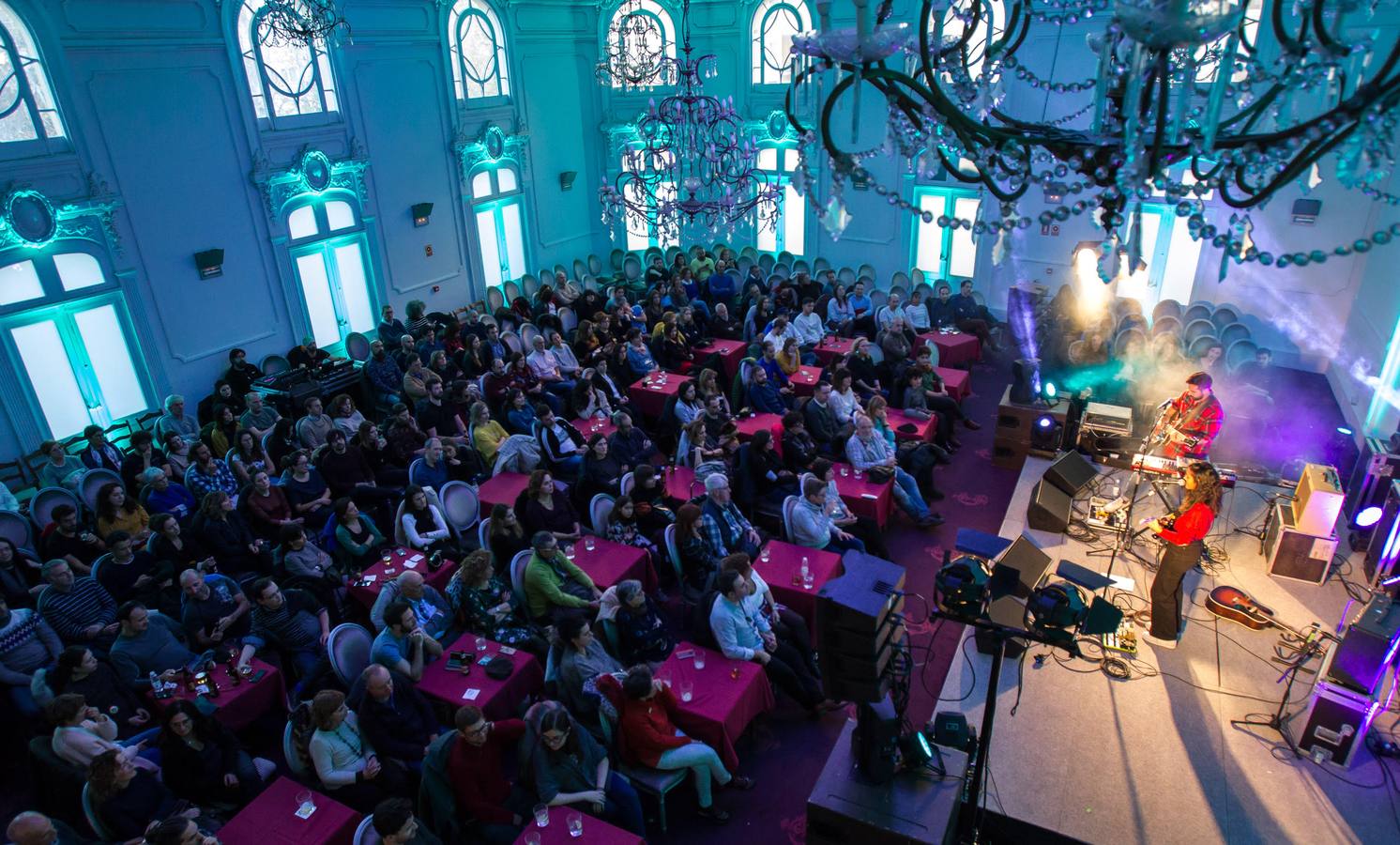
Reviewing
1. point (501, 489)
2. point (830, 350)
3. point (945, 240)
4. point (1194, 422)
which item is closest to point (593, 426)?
point (501, 489)

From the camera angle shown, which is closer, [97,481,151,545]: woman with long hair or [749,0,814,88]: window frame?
[97,481,151,545]: woman with long hair

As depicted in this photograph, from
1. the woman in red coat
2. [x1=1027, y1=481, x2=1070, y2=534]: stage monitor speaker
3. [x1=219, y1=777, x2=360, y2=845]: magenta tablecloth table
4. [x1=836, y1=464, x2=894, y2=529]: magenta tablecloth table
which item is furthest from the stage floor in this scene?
[x1=219, y1=777, x2=360, y2=845]: magenta tablecloth table

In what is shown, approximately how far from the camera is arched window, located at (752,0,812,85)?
14.0m

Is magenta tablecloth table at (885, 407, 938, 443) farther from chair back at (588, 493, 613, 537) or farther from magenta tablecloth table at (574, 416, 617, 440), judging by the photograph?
chair back at (588, 493, 613, 537)

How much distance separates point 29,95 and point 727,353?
7.71 metres

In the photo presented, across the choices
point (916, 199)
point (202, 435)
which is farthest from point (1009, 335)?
point (202, 435)

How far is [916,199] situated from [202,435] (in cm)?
1091

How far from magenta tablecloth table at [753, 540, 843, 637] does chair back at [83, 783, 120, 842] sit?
397 centimetres

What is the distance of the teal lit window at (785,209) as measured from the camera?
15070 mm

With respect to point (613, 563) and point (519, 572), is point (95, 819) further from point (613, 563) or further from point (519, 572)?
point (613, 563)

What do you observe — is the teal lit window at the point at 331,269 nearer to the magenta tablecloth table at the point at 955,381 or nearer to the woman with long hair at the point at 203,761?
the woman with long hair at the point at 203,761

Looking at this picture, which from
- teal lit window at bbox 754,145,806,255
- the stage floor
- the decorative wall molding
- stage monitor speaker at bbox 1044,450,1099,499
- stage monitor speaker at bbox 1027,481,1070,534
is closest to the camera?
the stage floor

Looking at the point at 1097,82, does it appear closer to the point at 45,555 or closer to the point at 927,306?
the point at 45,555

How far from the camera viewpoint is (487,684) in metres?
5.02
